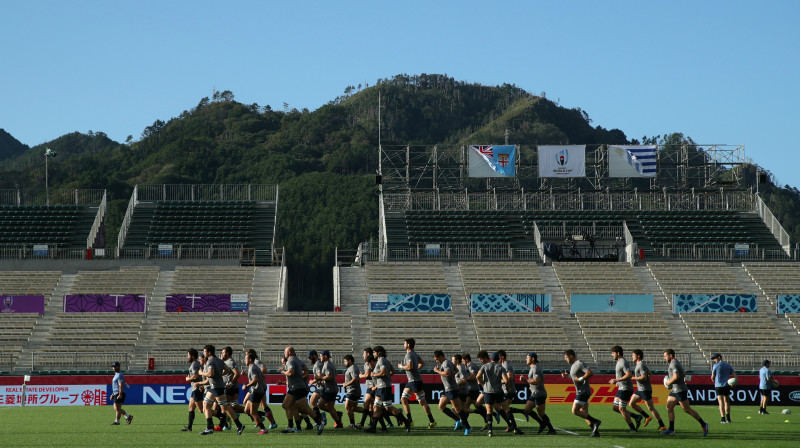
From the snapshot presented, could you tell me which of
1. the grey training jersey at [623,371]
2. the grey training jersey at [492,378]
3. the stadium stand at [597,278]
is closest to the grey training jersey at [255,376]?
the grey training jersey at [492,378]

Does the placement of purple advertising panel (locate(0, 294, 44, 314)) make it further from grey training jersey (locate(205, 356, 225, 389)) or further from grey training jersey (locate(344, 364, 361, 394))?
grey training jersey (locate(344, 364, 361, 394))

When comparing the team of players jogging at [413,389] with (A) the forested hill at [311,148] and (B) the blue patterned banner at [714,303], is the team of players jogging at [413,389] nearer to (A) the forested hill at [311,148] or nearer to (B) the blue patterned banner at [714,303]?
(B) the blue patterned banner at [714,303]

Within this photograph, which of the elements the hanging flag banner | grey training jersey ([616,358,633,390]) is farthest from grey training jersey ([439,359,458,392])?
the hanging flag banner

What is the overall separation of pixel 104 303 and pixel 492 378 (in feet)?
91.2

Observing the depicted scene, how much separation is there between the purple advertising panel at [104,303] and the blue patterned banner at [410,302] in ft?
35.1

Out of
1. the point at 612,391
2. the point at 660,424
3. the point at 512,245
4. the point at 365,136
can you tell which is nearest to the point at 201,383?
the point at 660,424

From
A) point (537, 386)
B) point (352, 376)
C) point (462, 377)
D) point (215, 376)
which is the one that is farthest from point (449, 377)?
point (215, 376)

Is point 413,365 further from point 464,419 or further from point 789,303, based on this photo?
point 789,303

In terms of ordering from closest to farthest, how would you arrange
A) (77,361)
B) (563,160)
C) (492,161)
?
(77,361) < (563,160) < (492,161)

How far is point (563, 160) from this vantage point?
5516 centimetres

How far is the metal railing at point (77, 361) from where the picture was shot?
38.5m

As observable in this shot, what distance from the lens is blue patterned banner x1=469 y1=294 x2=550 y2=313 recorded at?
44.9 meters

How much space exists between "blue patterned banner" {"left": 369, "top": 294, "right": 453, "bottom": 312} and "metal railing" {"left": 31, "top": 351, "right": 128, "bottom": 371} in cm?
1195

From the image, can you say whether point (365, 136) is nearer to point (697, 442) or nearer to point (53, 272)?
point (53, 272)
